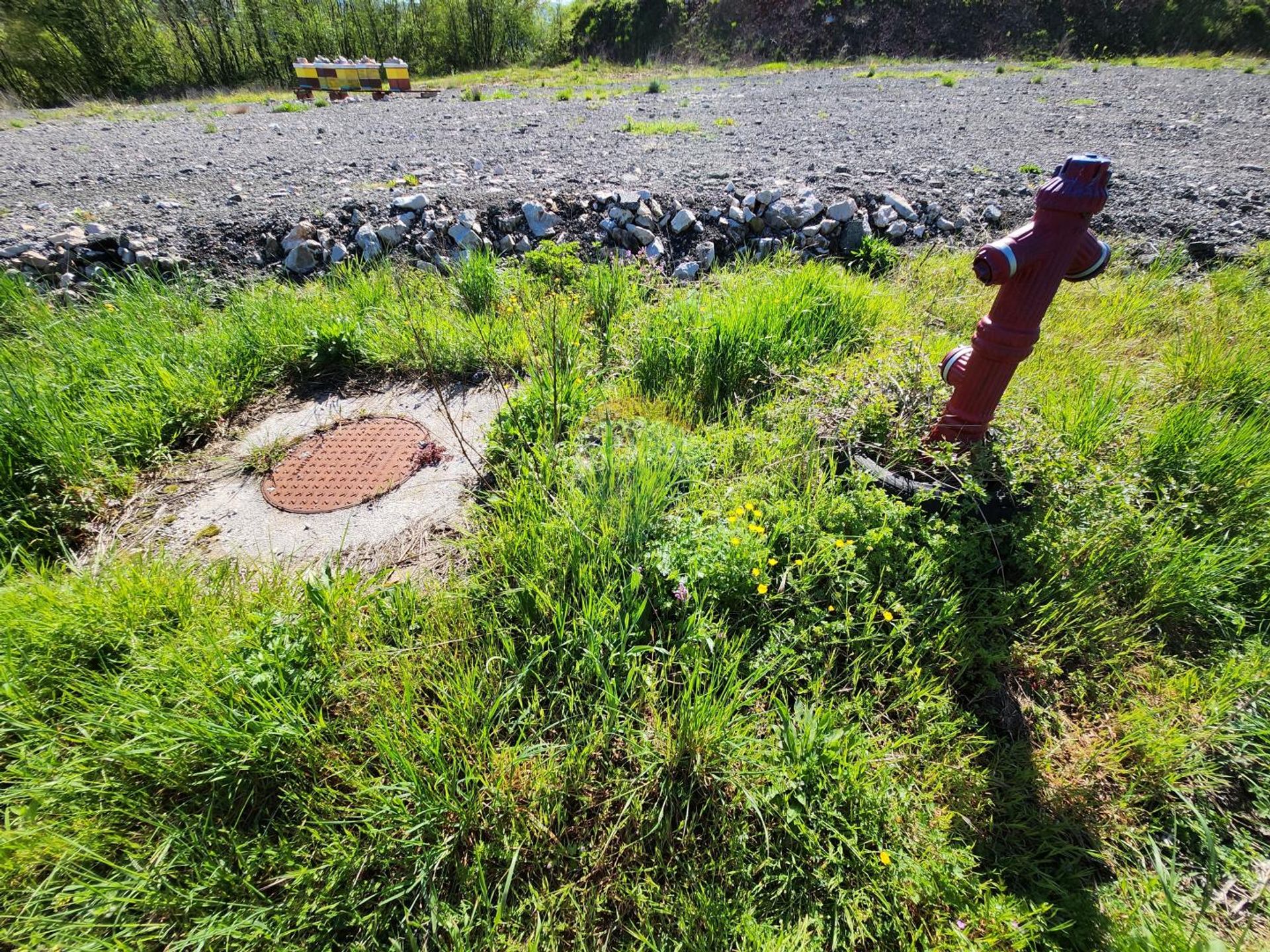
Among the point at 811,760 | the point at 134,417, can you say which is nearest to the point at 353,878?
the point at 811,760

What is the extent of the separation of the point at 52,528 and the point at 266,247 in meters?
3.34

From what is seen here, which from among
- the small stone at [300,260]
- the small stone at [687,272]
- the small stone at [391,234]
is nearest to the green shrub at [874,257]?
the small stone at [687,272]

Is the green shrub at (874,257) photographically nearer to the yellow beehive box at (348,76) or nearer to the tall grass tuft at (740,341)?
the tall grass tuft at (740,341)

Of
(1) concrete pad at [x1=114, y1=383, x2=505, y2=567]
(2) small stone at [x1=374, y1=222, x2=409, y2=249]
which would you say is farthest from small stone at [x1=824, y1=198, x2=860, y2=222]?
(2) small stone at [x1=374, y1=222, x2=409, y2=249]

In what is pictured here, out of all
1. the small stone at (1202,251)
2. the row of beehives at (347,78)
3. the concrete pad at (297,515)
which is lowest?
the concrete pad at (297,515)

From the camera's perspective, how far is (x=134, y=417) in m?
2.88

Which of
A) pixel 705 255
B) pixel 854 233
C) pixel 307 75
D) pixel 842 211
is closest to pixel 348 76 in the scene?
pixel 307 75

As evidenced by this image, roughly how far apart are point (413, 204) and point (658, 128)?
14.8 ft

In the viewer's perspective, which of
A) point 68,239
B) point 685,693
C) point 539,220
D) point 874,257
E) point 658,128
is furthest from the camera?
point 658,128

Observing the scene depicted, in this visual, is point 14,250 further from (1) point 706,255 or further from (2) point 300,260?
Answer: (1) point 706,255

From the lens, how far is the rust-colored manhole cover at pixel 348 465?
267cm

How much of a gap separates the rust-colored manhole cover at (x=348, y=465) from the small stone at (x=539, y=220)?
2.57 metres

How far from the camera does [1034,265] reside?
186cm

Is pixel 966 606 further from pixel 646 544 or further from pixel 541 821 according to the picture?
pixel 541 821
